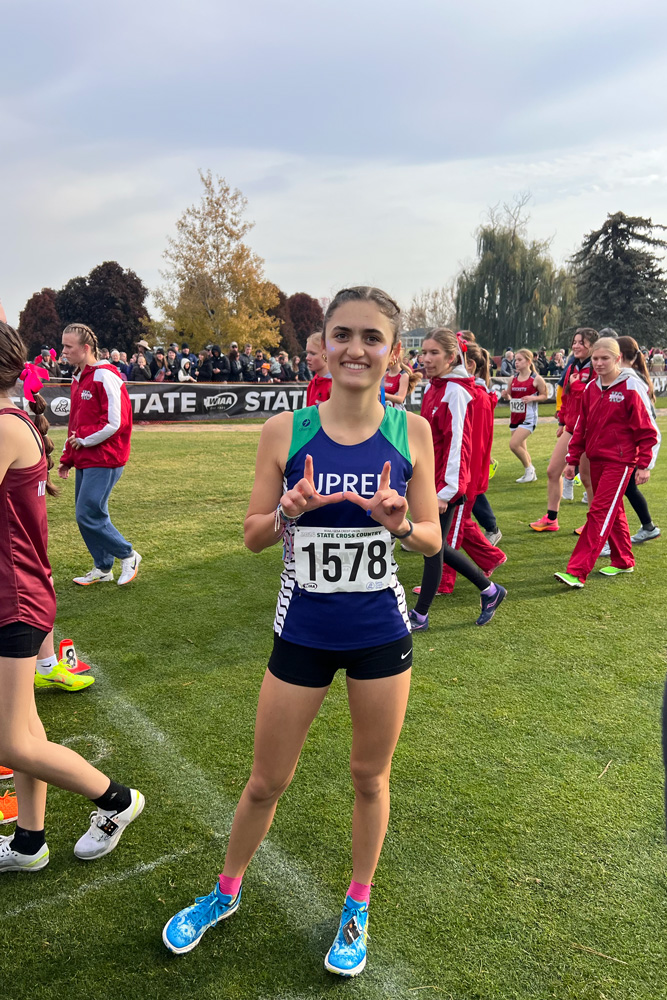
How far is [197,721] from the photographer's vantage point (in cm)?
400

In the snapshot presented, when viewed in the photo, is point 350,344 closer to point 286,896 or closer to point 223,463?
point 286,896

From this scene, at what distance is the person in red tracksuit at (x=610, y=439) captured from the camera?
615 cm

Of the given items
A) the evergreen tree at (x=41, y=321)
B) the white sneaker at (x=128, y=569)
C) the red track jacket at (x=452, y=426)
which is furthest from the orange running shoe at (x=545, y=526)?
the evergreen tree at (x=41, y=321)

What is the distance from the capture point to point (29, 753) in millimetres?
2582

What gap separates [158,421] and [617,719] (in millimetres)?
17011

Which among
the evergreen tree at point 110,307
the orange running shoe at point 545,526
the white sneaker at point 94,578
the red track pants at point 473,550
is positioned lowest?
the white sneaker at point 94,578

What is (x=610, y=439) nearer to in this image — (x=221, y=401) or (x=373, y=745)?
(x=373, y=745)

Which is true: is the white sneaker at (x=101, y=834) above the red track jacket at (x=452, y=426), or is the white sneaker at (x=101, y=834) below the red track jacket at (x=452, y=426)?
below

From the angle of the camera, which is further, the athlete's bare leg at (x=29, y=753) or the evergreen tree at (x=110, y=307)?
the evergreen tree at (x=110, y=307)

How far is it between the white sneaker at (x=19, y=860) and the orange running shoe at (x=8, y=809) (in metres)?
0.38

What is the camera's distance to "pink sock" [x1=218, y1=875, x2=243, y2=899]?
2.52 m

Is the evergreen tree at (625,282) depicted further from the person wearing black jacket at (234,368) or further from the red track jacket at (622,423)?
the red track jacket at (622,423)

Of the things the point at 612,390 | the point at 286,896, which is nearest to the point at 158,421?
the point at 612,390

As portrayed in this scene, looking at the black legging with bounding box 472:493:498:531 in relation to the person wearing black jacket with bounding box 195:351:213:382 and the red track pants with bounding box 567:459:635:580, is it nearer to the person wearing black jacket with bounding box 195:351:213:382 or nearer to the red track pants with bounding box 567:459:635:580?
the red track pants with bounding box 567:459:635:580
